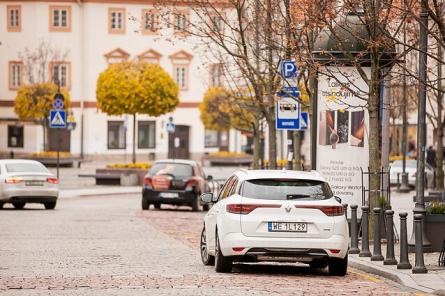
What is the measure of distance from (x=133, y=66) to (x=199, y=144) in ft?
87.9

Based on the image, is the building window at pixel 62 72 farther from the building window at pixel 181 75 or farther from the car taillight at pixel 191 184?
the car taillight at pixel 191 184

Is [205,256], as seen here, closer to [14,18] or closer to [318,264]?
[318,264]

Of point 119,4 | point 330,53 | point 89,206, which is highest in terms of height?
point 119,4

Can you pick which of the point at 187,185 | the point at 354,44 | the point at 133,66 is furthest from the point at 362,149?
the point at 133,66

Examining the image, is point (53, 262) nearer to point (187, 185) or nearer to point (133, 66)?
point (187, 185)

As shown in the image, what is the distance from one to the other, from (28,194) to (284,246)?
21.6m

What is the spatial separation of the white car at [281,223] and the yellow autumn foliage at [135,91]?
52105 millimetres

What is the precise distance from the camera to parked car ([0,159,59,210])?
127ft

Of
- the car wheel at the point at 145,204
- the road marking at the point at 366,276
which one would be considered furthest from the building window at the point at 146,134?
the road marking at the point at 366,276

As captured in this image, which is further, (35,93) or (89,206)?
(35,93)

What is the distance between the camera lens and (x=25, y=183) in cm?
3869

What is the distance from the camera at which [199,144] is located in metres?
104

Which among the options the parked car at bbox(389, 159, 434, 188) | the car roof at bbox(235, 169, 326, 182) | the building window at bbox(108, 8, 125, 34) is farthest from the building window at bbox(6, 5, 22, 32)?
the car roof at bbox(235, 169, 326, 182)

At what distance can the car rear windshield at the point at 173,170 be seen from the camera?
4006cm
